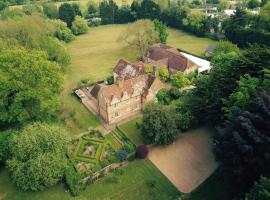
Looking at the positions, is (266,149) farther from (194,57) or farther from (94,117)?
(194,57)

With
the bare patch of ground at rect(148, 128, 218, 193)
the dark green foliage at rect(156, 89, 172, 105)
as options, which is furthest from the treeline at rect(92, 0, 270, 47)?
the bare patch of ground at rect(148, 128, 218, 193)

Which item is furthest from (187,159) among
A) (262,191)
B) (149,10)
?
(149,10)

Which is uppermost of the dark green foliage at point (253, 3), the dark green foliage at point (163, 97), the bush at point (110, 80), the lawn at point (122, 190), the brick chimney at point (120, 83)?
the dark green foliage at point (253, 3)

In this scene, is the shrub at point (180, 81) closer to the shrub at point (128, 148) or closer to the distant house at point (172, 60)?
the distant house at point (172, 60)

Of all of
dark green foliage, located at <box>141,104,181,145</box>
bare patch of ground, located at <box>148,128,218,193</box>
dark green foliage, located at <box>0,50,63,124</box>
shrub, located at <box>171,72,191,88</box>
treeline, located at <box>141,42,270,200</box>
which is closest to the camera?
treeline, located at <box>141,42,270,200</box>

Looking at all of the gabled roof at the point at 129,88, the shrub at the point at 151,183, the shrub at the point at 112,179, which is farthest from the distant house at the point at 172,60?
the shrub at the point at 112,179

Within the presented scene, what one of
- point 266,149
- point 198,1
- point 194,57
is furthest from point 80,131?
point 198,1

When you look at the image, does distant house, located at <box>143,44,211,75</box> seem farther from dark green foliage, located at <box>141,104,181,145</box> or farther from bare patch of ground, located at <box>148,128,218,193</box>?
dark green foliage, located at <box>141,104,181,145</box>
